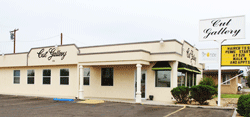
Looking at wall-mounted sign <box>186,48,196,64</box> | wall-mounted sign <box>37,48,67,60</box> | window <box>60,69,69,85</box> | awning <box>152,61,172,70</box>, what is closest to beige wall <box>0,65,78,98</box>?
window <box>60,69,69,85</box>

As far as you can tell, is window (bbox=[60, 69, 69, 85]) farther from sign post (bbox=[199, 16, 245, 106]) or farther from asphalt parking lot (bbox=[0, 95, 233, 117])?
sign post (bbox=[199, 16, 245, 106])

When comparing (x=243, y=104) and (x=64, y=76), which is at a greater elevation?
(x=64, y=76)

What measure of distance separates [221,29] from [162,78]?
5467 mm

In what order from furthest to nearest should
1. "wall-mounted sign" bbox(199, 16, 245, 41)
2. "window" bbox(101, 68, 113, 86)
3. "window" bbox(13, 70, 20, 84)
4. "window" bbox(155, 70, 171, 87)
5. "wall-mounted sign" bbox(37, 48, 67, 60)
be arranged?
"window" bbox(13, 70, 20, 84) < "wall-mounted sign" bbox(37, 48, 67, 60) < "window" bbox(101, 68, 113, 86) < "window" bbox(155, 70, 171, 87) < "wall-mounted sign" bbox(199, 16, 245, 41)

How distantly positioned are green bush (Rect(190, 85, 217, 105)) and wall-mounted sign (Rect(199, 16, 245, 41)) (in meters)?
3.16

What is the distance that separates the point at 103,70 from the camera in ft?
67.3

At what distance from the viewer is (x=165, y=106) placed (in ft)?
49.5

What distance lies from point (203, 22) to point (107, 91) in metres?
9.38

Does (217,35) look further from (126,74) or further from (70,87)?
(70,87)

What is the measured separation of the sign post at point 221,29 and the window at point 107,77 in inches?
314

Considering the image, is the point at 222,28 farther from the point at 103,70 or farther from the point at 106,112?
the point at 103,70

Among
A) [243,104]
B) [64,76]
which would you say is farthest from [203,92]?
[64,76]

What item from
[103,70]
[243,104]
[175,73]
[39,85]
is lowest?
[39,85]

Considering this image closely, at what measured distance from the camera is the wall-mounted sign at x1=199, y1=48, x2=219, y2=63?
1550 cm
